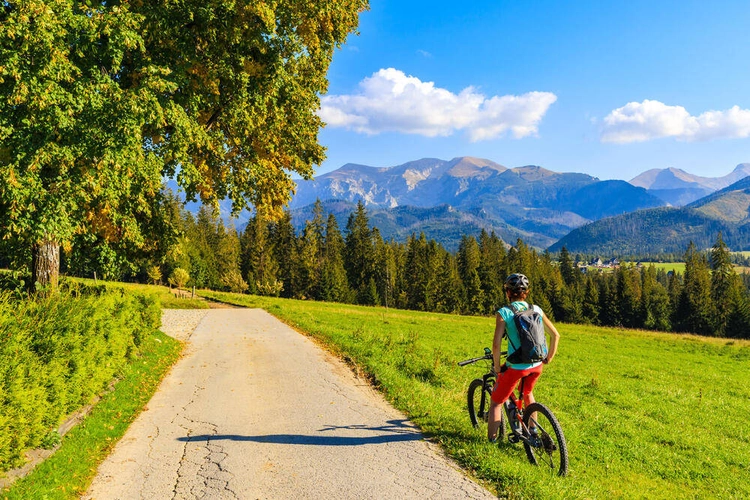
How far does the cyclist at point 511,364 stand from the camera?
623 cm

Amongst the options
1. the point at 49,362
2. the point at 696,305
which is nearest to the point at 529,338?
the point at 49,362

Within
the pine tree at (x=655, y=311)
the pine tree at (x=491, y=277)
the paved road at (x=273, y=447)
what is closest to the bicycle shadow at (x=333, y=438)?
the paved road at (x=273, y=447)

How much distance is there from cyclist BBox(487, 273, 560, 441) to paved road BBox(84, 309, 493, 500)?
1201 mm

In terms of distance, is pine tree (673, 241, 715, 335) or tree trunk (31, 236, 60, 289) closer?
tree trunk (31, 236, 60, 289)

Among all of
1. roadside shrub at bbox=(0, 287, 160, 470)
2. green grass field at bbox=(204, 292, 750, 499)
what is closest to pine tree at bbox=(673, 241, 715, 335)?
green grass field at bbox=(204, 292, 750, 499)

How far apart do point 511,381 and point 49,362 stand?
7.42m

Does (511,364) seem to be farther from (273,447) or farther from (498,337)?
(273,447)

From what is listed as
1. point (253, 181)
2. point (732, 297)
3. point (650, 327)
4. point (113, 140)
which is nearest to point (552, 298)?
point (650, 327)

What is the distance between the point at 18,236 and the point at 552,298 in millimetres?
102974

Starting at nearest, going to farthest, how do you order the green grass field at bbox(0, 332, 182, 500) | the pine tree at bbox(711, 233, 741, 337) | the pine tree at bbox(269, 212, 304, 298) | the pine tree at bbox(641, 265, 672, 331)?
the green grass field at bbox(0, 332, 182, 500)
the pine tree at bbox(711, 233, 741, 337)
the pine tree at bbox(269, 212, 304, 298)
the pine tree at bbox(641, 265, 672, 331)

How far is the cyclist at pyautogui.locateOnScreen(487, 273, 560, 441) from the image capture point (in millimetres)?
6230

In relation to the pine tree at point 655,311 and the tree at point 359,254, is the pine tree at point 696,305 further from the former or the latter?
the tree at point 359,254

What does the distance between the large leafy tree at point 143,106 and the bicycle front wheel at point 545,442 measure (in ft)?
33.8

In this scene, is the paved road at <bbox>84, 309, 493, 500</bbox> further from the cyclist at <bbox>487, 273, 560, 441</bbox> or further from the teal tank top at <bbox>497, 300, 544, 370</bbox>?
the teal tank top at <bbox>497, 300, 544, 370</bbox>
